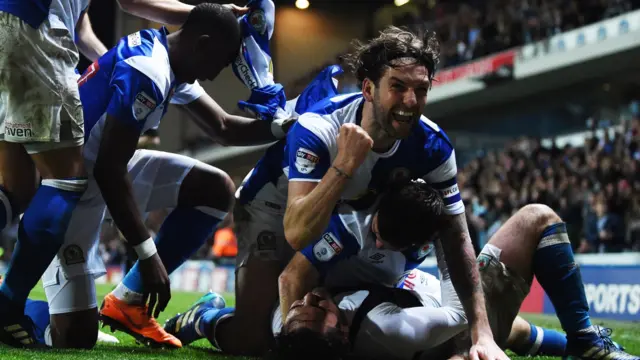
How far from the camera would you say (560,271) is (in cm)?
372

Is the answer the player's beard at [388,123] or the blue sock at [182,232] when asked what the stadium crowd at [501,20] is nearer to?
the blue sock at [182,232]

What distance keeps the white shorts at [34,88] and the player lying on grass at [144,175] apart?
19 centimetres

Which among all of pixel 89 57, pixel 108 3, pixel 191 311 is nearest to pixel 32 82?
pixel 89 57

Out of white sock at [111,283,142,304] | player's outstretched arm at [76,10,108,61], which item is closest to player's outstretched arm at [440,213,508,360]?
white sock at [111,283,142,304]

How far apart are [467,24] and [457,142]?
10.2 feet

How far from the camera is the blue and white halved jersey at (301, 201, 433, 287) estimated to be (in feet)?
12.3

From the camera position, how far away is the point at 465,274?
3.58 m

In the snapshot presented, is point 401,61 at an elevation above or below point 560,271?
above

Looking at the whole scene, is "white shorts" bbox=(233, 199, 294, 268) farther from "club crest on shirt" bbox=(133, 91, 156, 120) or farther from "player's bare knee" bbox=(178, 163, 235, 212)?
"club crest on shirt" bbox=(133, 91, 156, 120)

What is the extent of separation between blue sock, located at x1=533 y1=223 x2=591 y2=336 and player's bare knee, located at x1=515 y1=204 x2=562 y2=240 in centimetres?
2

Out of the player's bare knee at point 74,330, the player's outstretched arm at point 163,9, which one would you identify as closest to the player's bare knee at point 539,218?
the player's outstretched arm at point 163,9

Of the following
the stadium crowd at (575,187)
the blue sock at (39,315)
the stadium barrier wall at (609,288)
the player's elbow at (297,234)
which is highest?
the player's elbow at (297,234)

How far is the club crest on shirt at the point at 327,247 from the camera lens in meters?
3.72

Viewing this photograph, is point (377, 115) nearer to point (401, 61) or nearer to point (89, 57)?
point (401, 61)
